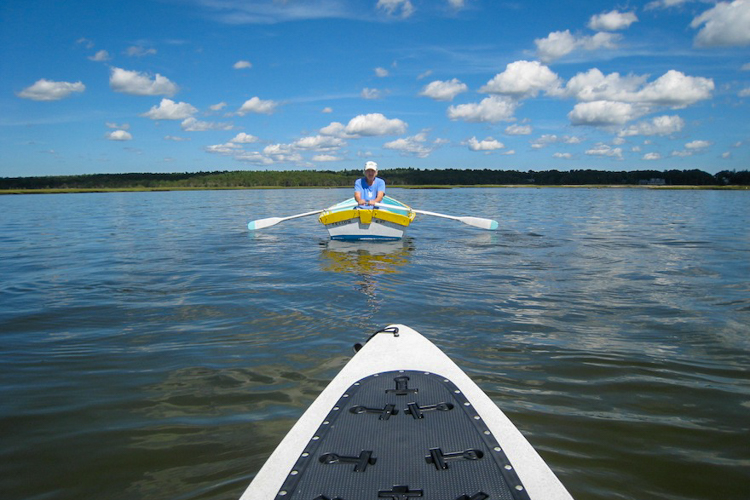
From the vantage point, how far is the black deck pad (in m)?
2.29

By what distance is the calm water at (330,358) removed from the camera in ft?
10.8

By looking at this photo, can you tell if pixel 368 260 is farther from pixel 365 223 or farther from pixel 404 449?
pixel 404 449

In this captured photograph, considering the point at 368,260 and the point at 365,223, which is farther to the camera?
the point at 365,223

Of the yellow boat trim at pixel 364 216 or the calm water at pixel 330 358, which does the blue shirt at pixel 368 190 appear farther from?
the calm water at pixel 330 358

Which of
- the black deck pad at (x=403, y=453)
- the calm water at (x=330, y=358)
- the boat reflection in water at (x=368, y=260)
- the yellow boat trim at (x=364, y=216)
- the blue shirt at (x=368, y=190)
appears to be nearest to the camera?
the black deck pad at (x=403, y=453)

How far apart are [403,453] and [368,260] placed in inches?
344

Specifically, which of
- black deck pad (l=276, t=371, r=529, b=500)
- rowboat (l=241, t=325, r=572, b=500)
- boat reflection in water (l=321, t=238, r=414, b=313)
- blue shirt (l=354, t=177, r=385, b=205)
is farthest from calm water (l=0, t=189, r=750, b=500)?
blue shirt (l=354, t=177, r=385, b=205)

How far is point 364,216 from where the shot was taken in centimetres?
1324

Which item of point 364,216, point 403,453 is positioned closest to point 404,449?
point 403,453

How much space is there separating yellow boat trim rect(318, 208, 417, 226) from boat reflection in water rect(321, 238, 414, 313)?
695 mm

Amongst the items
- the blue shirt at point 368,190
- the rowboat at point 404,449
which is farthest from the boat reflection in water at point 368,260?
the rowboat at point 404,449

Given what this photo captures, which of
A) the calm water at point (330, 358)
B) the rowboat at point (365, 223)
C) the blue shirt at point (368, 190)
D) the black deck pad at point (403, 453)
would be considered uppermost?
the blue shirt at point (368, 190)

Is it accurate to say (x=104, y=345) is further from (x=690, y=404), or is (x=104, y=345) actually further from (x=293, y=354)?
(x=690, y=404)

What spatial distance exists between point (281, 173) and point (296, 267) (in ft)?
472
